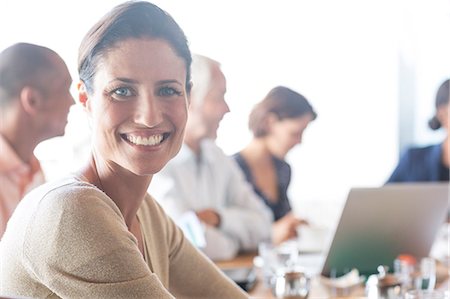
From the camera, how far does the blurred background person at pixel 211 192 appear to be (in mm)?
2023

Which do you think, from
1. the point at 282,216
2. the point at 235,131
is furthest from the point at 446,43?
the point at 235,131

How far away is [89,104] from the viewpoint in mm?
1000

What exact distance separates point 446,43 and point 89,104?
9.18 feet

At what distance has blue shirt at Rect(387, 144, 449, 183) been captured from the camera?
3.14 m

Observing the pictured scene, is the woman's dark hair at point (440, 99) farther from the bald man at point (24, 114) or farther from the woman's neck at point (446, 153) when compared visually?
the bald man at point (24, 114)

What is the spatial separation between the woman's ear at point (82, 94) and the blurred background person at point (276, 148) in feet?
3.84

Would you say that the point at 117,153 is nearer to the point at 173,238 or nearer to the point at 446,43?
the point at 173,238

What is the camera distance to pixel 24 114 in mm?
1231

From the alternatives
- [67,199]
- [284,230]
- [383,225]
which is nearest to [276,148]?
[284,230]

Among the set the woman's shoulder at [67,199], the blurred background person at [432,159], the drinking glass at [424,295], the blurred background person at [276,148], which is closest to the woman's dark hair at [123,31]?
the woman's shoulder at [67,199]

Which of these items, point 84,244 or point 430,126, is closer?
point 84,244

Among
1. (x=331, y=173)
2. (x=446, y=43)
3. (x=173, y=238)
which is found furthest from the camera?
(x=446, y=43)

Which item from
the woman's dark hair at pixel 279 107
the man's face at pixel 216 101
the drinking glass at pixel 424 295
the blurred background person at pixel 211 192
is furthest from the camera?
the woman's dark hair at pixel 279 107

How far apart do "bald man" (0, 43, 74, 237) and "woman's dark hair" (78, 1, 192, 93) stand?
0.19 m
